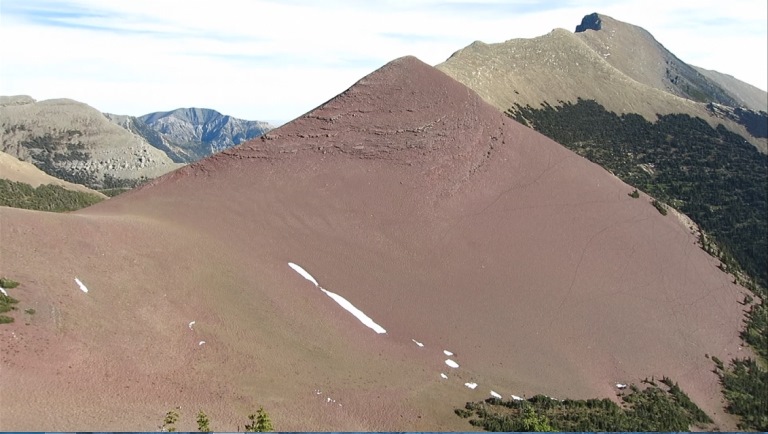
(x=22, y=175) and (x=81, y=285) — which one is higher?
(x=81, y=285)

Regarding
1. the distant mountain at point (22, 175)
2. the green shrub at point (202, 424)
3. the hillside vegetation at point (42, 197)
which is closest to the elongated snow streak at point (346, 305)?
the green shrub at point (202, 424)

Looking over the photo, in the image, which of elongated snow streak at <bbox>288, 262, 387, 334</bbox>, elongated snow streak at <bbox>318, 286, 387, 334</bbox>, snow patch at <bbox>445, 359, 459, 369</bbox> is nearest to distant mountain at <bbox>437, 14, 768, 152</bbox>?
elongated snow streak at <bbox>288, 262, 387, 334</bbox>

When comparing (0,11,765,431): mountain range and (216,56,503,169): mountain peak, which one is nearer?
(0,11,765,431): mountain range

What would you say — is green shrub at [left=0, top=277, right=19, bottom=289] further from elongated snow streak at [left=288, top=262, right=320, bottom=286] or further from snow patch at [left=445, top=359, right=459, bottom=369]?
snow patch at [left=445, top=359, right=459, bottom=369]

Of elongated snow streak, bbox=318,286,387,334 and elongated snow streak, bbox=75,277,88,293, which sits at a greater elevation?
elongated snow streak, bbox=75,277,88,293

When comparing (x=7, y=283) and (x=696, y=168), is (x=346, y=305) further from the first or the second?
(x=696, y=168)

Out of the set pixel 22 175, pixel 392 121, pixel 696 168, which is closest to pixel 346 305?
pixel 392 121

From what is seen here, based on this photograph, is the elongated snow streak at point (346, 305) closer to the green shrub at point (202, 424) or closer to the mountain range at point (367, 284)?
the mountain range at point (367, 284)
